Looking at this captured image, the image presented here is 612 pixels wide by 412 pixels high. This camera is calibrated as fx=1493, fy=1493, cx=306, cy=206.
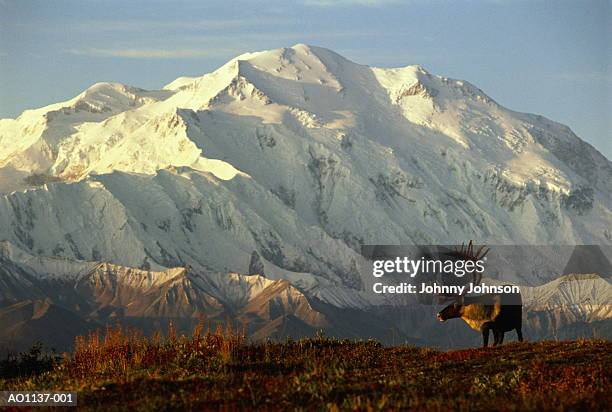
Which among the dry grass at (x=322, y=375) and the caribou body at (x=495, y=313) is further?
the caribou body at (x=495, y=313)

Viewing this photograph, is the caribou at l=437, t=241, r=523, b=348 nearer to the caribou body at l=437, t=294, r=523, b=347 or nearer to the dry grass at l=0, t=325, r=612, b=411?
the caribou body at l=437, t=294, r=523, b=347

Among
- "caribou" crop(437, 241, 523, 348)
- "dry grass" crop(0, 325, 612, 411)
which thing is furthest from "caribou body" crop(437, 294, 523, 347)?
"dry grass" crop(0, 325, 612, 411)

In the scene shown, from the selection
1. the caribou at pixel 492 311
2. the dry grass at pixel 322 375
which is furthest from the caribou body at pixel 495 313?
the dry grass at pixel 322 375

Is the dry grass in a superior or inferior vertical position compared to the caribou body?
inferior

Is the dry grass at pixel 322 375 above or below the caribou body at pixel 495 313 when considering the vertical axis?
below

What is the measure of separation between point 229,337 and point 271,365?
17.4ft

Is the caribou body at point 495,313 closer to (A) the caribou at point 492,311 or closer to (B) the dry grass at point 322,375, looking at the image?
(A) the caribou at point 492,311

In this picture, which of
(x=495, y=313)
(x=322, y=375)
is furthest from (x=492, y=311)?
(x=322, y=375)

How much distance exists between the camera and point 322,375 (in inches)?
1743

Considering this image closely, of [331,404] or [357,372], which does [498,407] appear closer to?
[331,404]

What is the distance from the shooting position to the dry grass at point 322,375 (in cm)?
3944

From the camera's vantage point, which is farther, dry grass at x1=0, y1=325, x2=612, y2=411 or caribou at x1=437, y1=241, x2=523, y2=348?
caribou at x1=437, y1=241, x2=523, y2=348

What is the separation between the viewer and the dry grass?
3944 centimetres

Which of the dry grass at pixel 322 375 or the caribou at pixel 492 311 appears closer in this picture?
the dry grass at pixel 322 375
